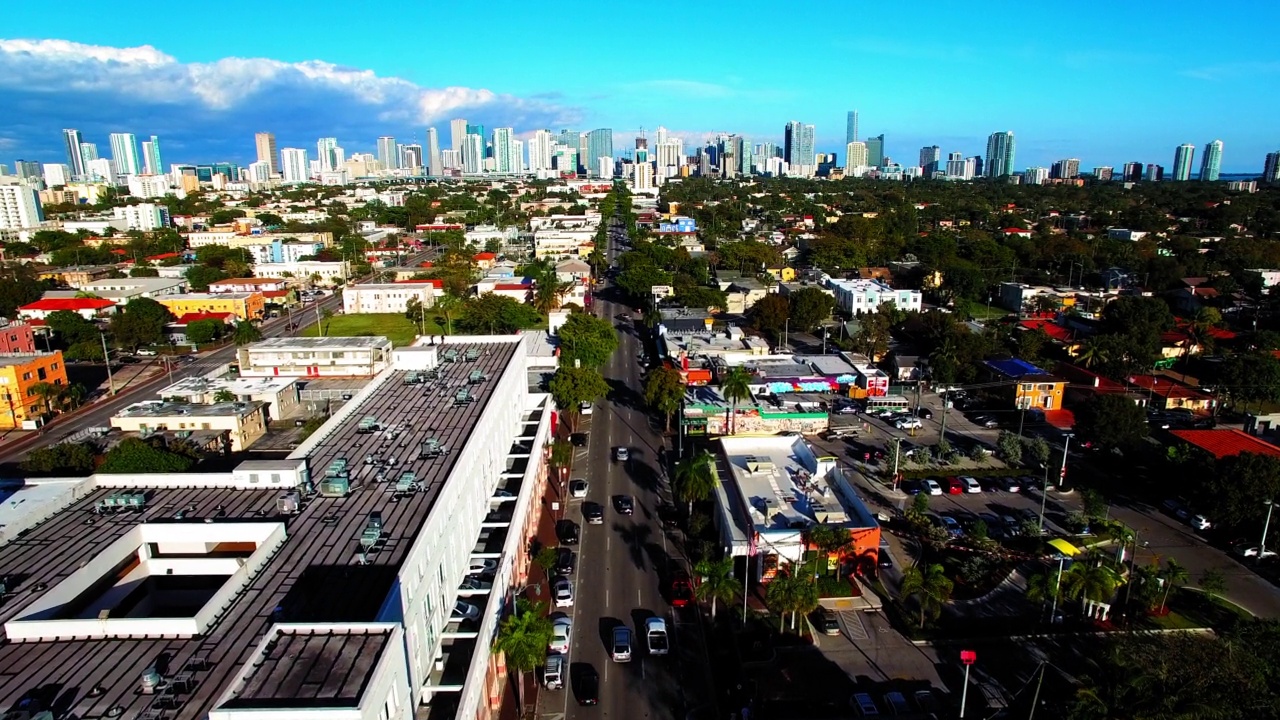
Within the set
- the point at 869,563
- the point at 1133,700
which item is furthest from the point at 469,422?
the point at 1133,700

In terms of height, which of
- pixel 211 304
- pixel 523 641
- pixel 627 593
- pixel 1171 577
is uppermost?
pixel 211 304

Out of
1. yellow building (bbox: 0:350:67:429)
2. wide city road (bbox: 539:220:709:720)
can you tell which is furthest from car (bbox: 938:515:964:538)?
yellow building (bbox: 0:350:67:429)

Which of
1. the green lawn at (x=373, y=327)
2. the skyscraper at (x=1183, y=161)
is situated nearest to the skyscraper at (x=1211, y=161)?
the skyscraper at (x=1183, y=161)

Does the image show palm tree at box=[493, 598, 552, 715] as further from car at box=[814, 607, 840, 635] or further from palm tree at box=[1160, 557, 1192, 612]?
palm tree at box=[1160, 557, 1192, 612]

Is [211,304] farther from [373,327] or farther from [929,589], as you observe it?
[929,589]

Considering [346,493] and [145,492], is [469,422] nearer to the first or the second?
[346,493]

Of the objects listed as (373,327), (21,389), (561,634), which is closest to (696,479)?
(561,634)

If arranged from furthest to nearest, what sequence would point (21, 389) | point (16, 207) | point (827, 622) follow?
point (16, 207) → point (21, 389) → point (827, 622)
